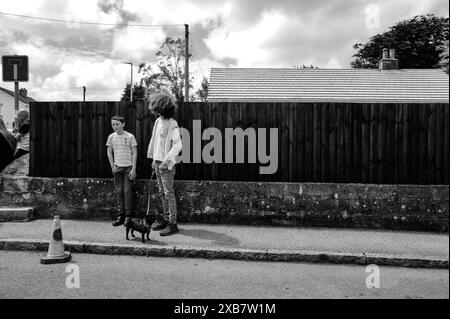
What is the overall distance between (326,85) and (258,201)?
574 inches

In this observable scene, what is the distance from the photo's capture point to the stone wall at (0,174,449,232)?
650 cm

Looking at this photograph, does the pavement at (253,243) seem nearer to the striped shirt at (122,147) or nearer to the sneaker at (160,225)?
the sneaker at (160,225)

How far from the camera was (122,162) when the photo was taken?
652 cm

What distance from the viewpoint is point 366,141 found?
6699mm

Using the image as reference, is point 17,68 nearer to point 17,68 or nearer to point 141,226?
point 17,68

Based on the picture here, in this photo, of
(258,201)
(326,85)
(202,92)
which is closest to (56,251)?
(258,201)

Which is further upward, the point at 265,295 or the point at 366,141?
the point at 366,141

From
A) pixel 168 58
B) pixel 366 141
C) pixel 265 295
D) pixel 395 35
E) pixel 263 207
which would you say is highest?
pixel 395 35

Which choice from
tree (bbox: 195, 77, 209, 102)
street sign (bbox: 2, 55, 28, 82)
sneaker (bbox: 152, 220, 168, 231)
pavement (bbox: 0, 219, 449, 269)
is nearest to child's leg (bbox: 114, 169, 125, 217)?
pavement (bbox: 0, 219, 449, 269)

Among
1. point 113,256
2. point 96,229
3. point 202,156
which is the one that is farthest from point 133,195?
point 113,256

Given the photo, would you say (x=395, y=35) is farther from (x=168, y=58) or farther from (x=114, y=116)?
(x=114, y=116)

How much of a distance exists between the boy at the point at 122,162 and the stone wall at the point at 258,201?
0.35 metres

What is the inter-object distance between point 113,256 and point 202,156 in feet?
7.62

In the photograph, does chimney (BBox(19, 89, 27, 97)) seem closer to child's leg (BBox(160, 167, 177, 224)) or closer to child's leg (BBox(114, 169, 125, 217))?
child's leg (BBox(114, 169, 125, 217))
